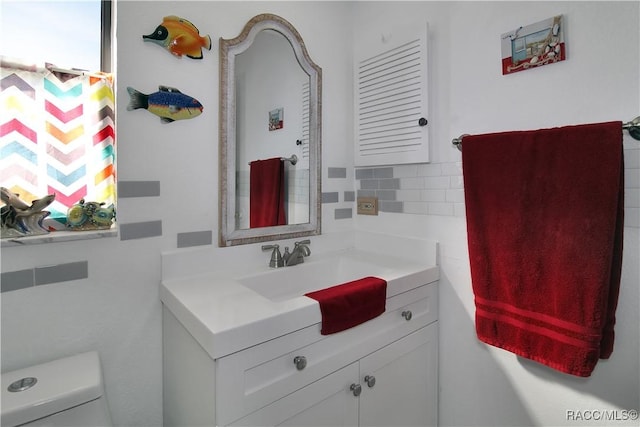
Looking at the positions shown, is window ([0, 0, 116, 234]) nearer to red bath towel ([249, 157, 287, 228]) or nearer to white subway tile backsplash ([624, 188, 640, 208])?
red bath towel ([249, 157, 287, 228])

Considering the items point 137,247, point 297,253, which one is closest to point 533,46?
point 297,253

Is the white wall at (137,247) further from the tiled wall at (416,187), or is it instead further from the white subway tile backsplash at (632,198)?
the white subway tile backsplash at (632,198)

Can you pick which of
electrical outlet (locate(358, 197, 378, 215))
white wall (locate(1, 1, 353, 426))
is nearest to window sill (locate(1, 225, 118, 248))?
white wall (locate(1, 1, 353, 426))

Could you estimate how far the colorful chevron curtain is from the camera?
103 centimetres

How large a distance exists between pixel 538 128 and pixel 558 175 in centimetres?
22

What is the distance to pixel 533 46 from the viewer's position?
3.78ft

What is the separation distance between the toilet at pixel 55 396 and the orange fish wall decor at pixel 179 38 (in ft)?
3.55

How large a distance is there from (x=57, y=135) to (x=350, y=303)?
113cm

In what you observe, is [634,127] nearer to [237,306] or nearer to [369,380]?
[369,380]

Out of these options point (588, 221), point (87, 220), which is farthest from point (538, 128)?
point (87, 220)

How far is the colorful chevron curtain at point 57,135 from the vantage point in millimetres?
1027

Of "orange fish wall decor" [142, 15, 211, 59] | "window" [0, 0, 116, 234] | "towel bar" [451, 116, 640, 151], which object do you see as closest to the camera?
"towel bar" [451, 116, 640, 151]

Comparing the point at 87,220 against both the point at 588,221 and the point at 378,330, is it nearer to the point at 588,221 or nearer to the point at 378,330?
the point at 378,330

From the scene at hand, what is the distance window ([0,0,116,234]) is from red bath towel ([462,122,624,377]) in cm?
134
